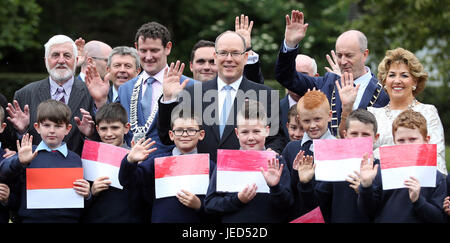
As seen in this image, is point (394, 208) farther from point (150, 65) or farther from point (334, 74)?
point (150, 65)

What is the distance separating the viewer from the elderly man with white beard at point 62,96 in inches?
259

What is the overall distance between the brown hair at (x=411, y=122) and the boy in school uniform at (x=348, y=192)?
0.26m

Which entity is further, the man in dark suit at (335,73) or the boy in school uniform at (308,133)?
the man in dark suit at (335,73)

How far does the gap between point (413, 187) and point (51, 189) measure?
2963 mm

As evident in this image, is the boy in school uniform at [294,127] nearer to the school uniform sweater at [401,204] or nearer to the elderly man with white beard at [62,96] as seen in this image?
the school uniform sweater at [401,204]

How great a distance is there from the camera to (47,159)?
5922mm

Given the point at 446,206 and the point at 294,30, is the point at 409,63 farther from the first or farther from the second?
the point at 446,206

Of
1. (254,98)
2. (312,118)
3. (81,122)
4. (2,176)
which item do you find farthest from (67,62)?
(312,118)

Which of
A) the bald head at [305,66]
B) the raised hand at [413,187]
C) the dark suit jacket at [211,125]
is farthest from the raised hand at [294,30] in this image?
the raised hand at [413,187]

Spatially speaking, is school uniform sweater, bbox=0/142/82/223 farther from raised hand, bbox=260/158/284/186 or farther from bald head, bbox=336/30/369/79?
bald head, bbox=336/30/369/79

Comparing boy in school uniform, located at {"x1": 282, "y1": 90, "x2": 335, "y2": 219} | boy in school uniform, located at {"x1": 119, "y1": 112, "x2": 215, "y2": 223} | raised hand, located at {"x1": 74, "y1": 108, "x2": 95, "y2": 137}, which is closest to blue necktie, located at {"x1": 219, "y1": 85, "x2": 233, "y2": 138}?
boy in school uniform, located at {"x1": 119, "y1": 112, "x2": 215, "y2": 223}

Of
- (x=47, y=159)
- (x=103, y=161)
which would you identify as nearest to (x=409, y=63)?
(x=103, y=161)

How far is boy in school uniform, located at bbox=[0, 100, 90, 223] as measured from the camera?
5754mm

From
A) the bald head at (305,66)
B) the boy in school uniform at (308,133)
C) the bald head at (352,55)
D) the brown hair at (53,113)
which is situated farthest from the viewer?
the bald head at (305,66)
